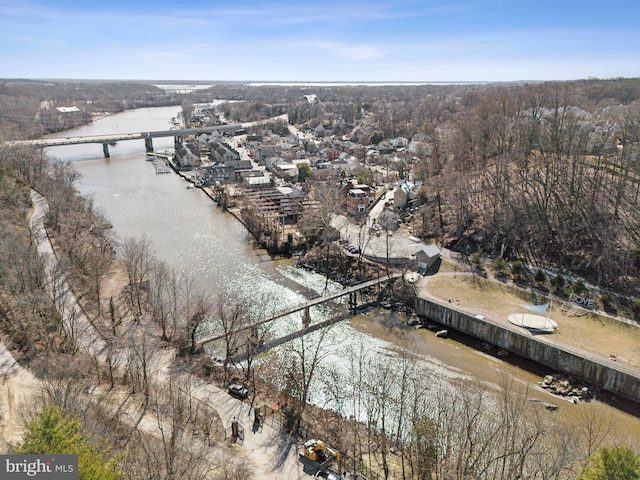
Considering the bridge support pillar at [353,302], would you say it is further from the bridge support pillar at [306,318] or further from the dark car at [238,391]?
the dark car at [238,391]

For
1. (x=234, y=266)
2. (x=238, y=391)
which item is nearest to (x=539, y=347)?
(x=238, y=391)

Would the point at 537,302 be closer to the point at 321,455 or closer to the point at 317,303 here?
the point at 317,303

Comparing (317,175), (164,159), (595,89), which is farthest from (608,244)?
(164,159)

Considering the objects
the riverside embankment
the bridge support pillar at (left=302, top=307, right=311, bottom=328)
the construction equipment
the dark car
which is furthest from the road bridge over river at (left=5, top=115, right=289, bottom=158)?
the construction equipment

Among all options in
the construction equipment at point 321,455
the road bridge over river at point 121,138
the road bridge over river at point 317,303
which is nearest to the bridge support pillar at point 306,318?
the road bridge over river at point 317,303

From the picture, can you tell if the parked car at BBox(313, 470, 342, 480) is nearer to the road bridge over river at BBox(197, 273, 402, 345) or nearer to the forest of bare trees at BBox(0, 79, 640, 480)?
the forest of bare trees at BBox(0, 79, 640, 480)

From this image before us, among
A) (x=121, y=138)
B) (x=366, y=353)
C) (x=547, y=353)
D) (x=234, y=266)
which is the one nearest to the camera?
(x=547, y=353)

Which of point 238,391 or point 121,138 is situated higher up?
point 121,138
